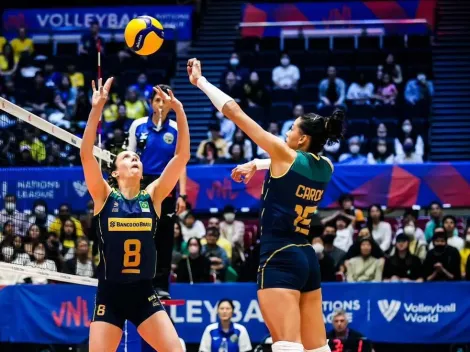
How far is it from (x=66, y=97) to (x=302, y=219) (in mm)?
15864

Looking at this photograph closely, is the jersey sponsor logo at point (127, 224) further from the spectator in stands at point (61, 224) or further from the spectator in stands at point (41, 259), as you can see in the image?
the spectator in stands at point (61, 224)

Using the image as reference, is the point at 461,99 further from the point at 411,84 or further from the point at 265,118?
the point at 265,118

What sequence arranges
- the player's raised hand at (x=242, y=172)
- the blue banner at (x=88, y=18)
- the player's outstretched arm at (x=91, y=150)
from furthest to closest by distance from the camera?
the blue banner at (x=88, y=18) → the player's raised hand at (x=242, y=172) → the player's outstretched arm at (x=91, y=150)

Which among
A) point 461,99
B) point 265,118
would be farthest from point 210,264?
point 461,99

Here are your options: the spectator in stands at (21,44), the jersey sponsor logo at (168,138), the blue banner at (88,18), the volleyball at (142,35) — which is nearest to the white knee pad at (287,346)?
the jersey sponsor logo at (168,138)

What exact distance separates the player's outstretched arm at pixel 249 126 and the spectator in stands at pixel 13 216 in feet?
17.4

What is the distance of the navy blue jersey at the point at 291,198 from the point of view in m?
7.66

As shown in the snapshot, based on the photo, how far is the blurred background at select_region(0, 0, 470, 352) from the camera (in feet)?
45.9

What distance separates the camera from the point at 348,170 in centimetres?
1733

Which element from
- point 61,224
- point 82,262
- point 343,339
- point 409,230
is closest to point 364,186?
point 409,230

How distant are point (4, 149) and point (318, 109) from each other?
8.46 metres

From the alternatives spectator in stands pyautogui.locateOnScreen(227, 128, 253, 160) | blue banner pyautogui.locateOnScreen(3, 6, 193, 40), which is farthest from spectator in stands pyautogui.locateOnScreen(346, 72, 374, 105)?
blue banner pyautogui.locateOnScreen(3, 6, 193, 40)

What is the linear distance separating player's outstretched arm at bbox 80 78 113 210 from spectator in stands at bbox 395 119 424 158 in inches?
489

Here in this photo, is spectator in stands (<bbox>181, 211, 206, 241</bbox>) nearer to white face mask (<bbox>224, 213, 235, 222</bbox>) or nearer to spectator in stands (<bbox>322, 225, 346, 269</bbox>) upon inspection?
white face mask (<bbox>224, 213, 235, 222</bbox>)
